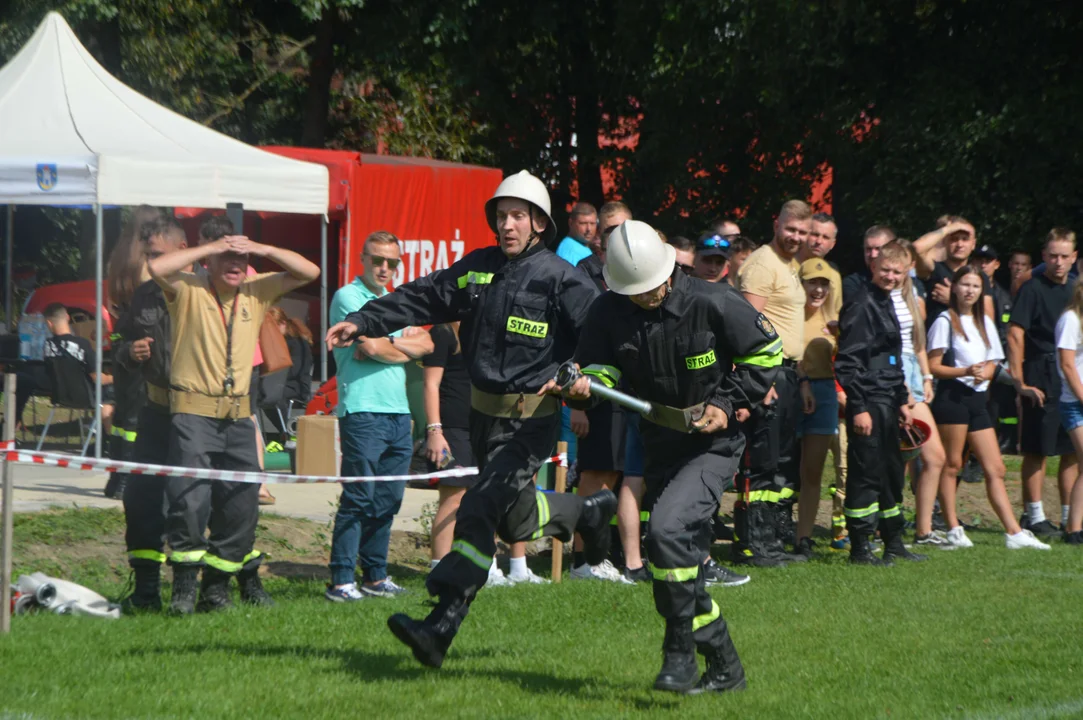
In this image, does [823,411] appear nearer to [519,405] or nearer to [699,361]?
[519,405]

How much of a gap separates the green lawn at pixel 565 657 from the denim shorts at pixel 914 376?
1.76 metres

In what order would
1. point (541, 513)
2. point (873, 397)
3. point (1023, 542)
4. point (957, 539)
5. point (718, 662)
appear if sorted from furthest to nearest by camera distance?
1. point (957, 539)
2. point (1023, 542)
3. point (873, 397)
4. point (541, 513)
5. point (718, 662)

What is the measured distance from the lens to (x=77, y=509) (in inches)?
413

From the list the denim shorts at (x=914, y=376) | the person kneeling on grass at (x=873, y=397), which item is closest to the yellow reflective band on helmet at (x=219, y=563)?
the person kneeling on grass at (x=873, y=397)

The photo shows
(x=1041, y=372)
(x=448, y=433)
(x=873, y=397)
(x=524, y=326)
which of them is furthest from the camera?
(x=1041, y=372)

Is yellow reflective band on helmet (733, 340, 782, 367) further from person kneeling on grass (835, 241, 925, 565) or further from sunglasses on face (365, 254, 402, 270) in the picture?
person kneeling on grass (835, 241, 925, 565)

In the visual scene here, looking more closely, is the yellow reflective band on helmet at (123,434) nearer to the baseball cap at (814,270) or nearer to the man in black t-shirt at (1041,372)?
the baseball cap at (814,270)

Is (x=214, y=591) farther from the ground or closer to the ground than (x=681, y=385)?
closer to the ground

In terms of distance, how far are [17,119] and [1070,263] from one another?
9675 millimetres

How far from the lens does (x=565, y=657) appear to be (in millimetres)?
6801

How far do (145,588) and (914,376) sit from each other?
18.4 ft

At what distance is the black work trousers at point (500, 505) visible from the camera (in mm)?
6363

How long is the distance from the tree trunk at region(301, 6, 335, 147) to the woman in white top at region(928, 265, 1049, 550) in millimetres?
15620

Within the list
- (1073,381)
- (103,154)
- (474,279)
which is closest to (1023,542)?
(1073,381)
